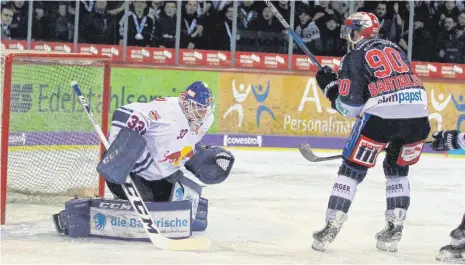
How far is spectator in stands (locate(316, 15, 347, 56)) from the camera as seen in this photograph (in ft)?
34.8

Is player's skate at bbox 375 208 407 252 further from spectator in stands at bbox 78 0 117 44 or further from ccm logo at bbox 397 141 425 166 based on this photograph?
spectator in stands at bbox 78 0 117 44

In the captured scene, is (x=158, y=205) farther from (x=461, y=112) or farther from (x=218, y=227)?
(x=461, y=112)

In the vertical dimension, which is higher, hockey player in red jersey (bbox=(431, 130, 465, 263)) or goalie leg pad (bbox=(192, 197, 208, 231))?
hockey player in red jersey (bbox=(431, 130, 465, 263))

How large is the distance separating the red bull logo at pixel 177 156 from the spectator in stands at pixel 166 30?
543 cm

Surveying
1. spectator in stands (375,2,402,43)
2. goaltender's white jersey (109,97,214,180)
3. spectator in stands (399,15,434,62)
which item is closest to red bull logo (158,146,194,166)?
goaltender's white jersey (109,97,214,180)

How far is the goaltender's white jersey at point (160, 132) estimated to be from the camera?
190 inches

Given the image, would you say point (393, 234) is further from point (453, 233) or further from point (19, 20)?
point (19, 20)

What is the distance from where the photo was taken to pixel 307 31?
34.7 feet

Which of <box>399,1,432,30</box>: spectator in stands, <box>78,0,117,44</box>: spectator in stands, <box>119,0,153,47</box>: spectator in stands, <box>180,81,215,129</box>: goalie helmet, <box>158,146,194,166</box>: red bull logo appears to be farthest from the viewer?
<box>399,1,432,30</box>: spectator in stands

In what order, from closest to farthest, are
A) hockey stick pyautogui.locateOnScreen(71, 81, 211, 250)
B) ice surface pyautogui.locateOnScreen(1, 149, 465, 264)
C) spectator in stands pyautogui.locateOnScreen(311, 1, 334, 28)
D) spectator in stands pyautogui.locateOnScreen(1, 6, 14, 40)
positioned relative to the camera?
ice surface pyautogui.locateOnScreen(1, 149, 465, 264) < hockey stick pyautogui.locateOnScreen(71, 81, 211, 250) < spectator in stands pyautogui.locateOnScreen(1, 6, 14, 40) < spectator in stands pyautogui.locateOnScreen(311, 1, 334, 28)

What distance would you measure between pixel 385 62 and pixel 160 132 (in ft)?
3.73

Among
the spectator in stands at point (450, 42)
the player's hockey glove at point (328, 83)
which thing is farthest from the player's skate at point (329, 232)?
the spectator in stands at point (450, 42)

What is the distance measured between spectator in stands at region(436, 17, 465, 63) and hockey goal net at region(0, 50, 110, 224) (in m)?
4.75

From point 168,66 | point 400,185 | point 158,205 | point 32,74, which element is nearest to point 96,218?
point 158,205
